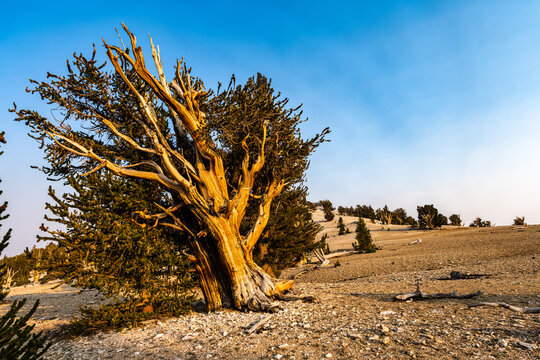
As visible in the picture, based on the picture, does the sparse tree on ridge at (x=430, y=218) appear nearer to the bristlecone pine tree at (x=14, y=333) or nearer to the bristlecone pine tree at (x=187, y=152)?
the bristlecone pine tree at (x=187, y=152)

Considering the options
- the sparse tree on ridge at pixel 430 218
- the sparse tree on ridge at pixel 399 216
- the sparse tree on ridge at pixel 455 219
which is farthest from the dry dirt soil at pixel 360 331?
the sparse tree on ridge at pixel 399 216

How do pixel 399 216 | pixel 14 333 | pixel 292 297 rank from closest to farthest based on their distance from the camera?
1. pixel 14 333
2. pixel 292 297
3. pixel 399 216

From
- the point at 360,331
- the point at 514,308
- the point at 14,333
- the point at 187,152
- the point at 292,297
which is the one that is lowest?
the point at 292,297

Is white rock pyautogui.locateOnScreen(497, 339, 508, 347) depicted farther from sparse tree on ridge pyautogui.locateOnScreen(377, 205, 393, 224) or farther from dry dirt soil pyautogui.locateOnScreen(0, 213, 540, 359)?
sparse tree on ridge pyautogui.locateOnScreen(377, 205, 393, 224)

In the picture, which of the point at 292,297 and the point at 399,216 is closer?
the point at 292,297

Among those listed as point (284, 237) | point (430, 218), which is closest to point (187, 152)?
point (284, 237)

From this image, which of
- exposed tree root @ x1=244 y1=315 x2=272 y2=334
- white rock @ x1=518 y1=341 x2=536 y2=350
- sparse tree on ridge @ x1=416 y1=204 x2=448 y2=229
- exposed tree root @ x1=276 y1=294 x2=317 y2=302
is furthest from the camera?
sparse tree on ridge @ x1=416 y1=204 x2=448 y2=229

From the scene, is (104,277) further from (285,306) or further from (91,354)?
(285,306)

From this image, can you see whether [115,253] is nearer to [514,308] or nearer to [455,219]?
[514,308]

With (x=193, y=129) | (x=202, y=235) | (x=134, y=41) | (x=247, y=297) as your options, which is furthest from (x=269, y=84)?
(x=247, y=297)

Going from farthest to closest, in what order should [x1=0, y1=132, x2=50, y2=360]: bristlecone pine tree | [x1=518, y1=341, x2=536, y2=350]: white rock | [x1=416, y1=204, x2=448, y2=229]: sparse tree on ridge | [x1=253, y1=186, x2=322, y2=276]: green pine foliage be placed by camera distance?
[x1=416, y1=204, x2=448, y2=229]: sparse tree on ridge < [x1=253, y1=186, x2=322, y2=276]: green pine foliage < [x1=518, y1=341, x2=536, y2=350]: white rock < [x1=0, y1=132, x2=50, y2=360]: bristlecone pine tree

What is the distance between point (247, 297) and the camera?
8508 mm

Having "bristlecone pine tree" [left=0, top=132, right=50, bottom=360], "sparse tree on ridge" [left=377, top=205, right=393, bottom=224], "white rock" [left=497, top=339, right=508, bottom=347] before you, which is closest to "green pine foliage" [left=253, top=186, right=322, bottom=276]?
"white rock" [left=497, top=339, right=508, bottom=347]

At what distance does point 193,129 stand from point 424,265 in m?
13.0
